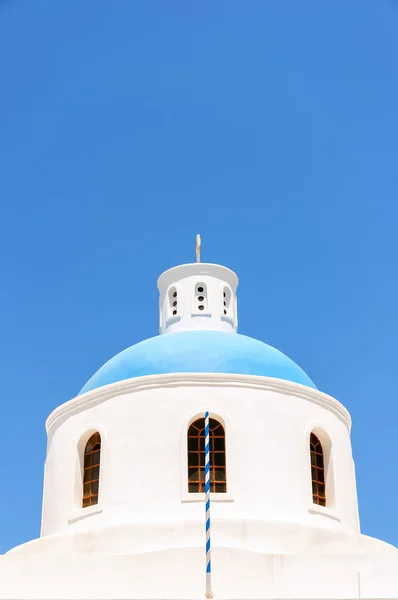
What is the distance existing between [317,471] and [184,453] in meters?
2.93

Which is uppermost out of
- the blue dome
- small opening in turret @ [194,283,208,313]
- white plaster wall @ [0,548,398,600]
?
small opening in turret @ [194,283,208,313]

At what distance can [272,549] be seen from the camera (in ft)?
52.1

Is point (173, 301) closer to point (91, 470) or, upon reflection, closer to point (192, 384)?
point (192, 384)

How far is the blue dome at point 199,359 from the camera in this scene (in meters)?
18.2

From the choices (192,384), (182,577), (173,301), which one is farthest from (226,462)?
(173,301)

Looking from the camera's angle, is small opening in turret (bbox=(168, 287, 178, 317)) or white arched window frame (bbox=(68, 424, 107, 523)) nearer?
white arched window frame (bbox=(68, 424, 107, 523))

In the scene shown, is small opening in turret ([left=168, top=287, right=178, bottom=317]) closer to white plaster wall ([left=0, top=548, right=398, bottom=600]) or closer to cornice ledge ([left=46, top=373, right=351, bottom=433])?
cornice ledge ([left=46, top=373, right=351, bottom=433])

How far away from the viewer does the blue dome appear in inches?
718

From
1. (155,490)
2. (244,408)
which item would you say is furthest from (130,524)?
(244,408)

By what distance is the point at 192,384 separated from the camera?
17594 millimetres

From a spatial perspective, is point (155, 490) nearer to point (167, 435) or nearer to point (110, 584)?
point (167, 435)

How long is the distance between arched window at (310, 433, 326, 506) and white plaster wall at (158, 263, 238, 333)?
391cm

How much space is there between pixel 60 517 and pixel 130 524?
7.16ft

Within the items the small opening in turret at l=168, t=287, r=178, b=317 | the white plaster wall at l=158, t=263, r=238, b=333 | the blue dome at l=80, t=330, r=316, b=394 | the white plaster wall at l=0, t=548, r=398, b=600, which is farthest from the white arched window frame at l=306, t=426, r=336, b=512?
the small opening in turret at l=168, t=287, r=178, b=317
